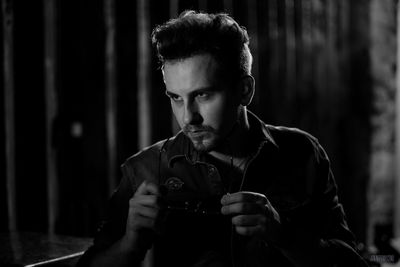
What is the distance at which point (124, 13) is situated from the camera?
319 centimetres

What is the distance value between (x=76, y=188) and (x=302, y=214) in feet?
4.94

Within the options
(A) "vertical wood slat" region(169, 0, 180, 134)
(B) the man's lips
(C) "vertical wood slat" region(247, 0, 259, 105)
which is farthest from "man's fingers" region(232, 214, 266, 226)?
(C) "vertical wood slat" region(247, 0, 259, 105)

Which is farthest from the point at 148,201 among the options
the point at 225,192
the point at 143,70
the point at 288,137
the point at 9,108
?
the point at 143,70

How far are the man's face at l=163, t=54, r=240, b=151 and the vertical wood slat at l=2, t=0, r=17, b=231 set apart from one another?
3.85 ft

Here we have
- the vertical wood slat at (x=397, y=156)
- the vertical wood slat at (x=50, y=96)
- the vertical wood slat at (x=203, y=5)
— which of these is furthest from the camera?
the vertical wood slat at (x=397, y=156)

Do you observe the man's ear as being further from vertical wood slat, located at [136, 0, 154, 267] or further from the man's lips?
vertical wood slat, located at [136, 0, 154, 267]

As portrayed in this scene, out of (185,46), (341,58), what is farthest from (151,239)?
(341,58)

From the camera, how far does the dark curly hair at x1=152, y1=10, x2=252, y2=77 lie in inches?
79.4

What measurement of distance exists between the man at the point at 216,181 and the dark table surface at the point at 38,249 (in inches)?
4.3

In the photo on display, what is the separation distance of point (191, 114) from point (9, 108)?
4.33ft

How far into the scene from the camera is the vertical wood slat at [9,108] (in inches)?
108

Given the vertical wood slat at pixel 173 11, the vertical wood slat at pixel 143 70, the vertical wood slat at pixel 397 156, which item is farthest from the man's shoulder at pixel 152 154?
the vertical wood slat at pixel 397 156

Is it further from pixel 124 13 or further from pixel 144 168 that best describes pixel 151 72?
pixel 144 168

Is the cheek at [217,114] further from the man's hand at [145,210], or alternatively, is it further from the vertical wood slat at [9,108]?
the vertical wood slat at [9,108]
